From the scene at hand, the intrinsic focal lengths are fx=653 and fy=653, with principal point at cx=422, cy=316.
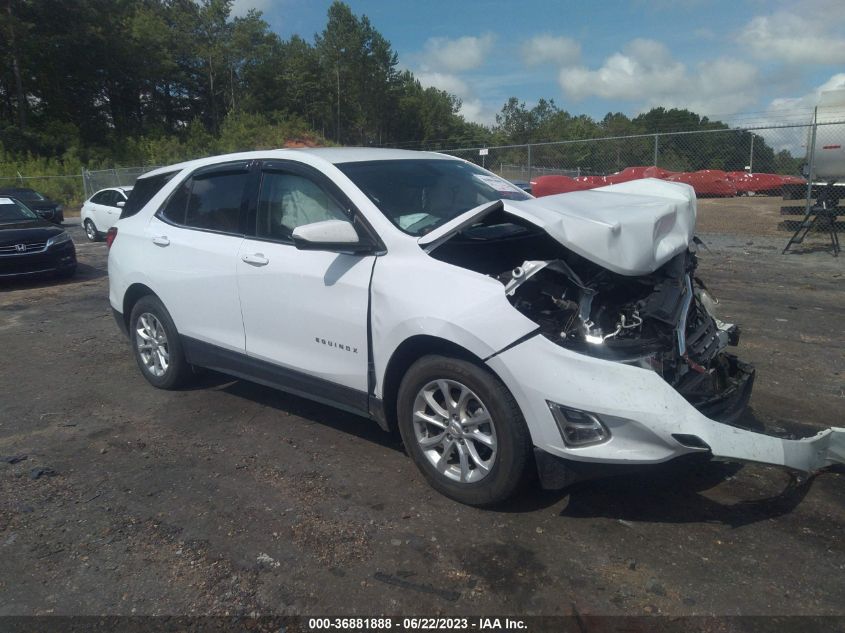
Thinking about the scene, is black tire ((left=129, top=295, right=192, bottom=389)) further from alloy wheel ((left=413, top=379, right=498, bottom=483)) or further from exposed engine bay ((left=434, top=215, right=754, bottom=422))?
exposed engine bay ((left=434, top=215, right=754, bottom=422))

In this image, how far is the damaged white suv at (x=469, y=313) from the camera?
9.93 feet

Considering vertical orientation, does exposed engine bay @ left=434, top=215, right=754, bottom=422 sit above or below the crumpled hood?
below

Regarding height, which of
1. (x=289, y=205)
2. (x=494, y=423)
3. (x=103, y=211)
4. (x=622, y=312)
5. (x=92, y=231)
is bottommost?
(x=92, y=231)

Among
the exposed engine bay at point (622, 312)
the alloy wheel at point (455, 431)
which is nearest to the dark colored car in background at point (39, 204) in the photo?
the exposed engine bay at point (622, 312)

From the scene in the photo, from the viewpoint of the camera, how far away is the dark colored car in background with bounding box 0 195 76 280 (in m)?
10.6

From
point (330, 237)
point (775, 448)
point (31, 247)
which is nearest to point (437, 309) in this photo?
point (330, 237)

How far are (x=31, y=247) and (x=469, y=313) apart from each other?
10163 millimetres

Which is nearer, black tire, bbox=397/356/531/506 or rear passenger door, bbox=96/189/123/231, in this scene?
black tire, bbox=397/356/531/506

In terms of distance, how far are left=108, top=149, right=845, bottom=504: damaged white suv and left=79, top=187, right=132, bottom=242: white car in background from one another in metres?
13.2

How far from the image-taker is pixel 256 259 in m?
4.36

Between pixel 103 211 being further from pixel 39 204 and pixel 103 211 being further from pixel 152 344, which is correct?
pixel 152 344

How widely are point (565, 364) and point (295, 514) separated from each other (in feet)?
5.39

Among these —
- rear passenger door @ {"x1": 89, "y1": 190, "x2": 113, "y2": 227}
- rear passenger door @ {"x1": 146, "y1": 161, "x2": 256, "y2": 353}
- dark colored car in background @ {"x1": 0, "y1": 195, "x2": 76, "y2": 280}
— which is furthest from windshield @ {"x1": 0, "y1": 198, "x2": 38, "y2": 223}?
rear passenger door @ {"x1": 146, "y1": 161, "x2": 256, "y2": 353}

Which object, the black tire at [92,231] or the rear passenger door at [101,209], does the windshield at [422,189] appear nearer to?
the rear passenger door at [101,209]
